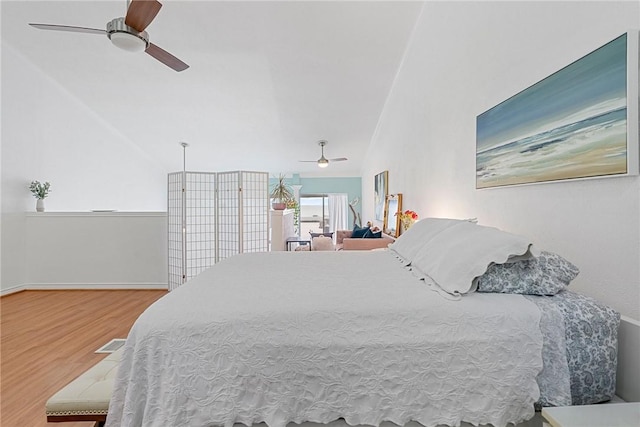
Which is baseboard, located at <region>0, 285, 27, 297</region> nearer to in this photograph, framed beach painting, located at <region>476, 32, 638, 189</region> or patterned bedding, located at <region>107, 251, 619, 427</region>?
patterned bedding, located at <region>107, 251, 619, 427</region>

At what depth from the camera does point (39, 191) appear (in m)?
4.48

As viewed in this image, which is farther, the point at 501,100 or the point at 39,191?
the point at 39,191

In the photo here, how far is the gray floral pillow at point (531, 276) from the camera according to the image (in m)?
1.23

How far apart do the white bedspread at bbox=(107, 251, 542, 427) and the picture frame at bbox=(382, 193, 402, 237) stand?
3.19 m

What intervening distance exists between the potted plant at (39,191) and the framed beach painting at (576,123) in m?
5.90

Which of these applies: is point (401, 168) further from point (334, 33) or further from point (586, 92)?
point (586, 92)

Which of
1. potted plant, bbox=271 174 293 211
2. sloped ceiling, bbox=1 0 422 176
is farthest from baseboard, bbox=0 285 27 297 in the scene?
potted plant, bbox=271 174 293 211

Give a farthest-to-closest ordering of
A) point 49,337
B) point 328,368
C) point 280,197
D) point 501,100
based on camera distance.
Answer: point 280,197
point 49,337
point 501,100
point 328,368

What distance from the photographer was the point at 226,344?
106 cm

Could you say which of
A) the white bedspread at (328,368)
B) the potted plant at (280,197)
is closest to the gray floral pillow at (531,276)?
the white bedspread at (328,368)

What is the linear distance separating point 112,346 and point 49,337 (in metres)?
0.72

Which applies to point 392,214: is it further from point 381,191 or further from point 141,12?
point 141,12

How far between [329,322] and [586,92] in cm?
144

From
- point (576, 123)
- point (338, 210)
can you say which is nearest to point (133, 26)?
point (576, 123)
